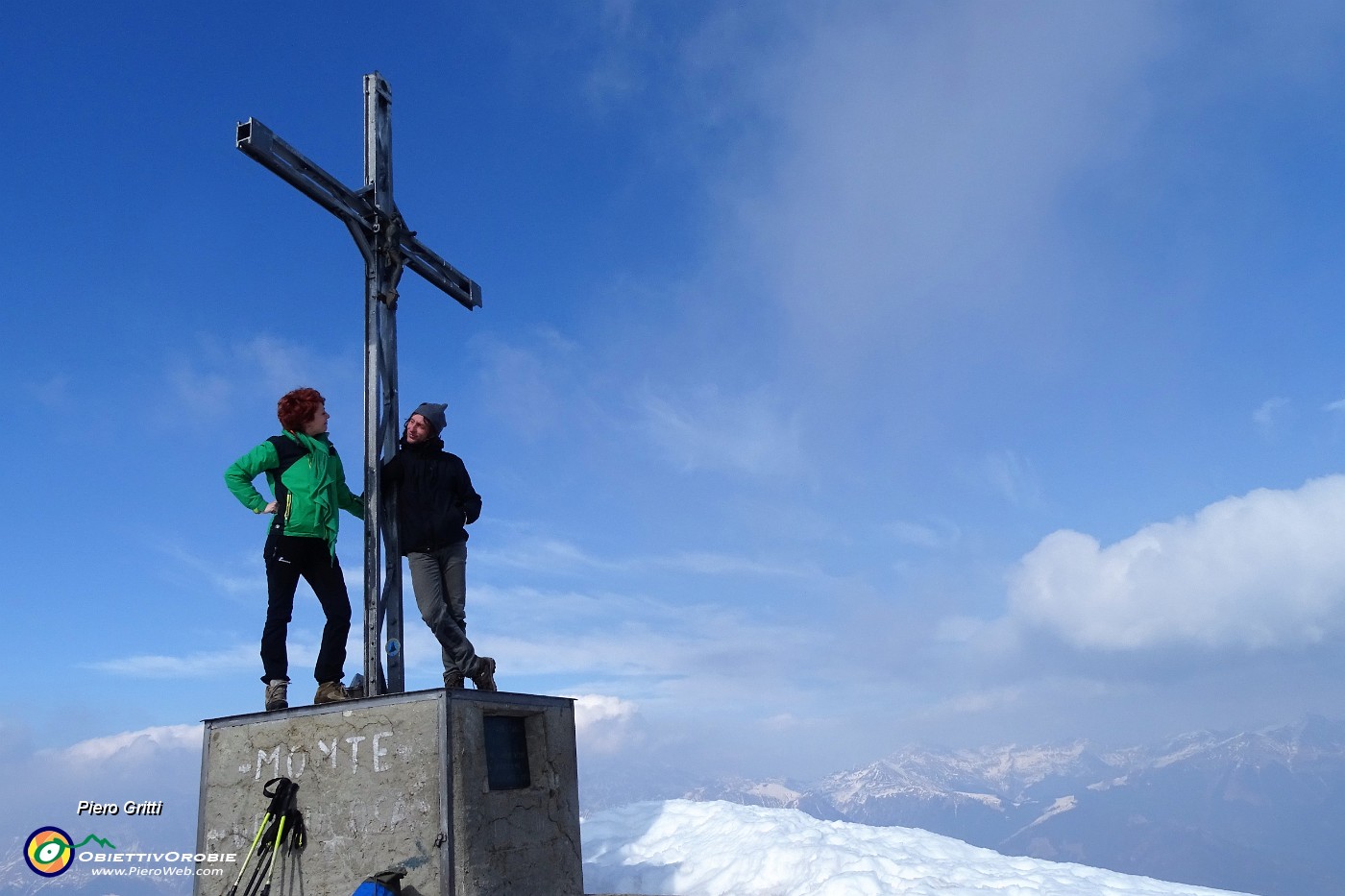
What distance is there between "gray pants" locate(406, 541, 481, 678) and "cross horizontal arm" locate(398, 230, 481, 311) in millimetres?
3348

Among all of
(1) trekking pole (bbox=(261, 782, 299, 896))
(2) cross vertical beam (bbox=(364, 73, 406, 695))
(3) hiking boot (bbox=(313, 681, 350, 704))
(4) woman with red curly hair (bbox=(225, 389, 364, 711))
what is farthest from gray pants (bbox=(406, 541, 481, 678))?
(1) trekking pole (bbox=(261, 782, 299, 896))

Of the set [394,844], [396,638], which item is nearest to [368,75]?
[396,638]

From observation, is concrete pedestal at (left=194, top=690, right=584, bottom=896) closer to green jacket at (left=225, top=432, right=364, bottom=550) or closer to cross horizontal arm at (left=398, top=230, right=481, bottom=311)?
green jacket at (left=225, top=432, right=364, bottom=550)

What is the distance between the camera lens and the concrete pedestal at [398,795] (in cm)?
677

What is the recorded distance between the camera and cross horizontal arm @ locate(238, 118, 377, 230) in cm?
819

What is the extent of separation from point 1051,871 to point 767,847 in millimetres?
3929

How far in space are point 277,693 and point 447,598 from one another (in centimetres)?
167

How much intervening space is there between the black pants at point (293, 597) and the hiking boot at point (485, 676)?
45.1 inches

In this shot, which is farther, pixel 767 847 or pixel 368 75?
pixel 767 847

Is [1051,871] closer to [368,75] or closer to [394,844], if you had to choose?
[394,844]

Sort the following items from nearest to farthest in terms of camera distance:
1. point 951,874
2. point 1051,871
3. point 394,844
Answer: point 394,844
point 951,874
point 1051,871

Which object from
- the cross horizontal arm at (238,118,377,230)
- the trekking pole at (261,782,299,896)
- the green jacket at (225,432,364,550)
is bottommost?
the trekking pole at (261,782,299,896)

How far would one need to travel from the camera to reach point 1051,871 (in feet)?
40.0

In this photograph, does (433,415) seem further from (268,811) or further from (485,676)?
(268,811)
